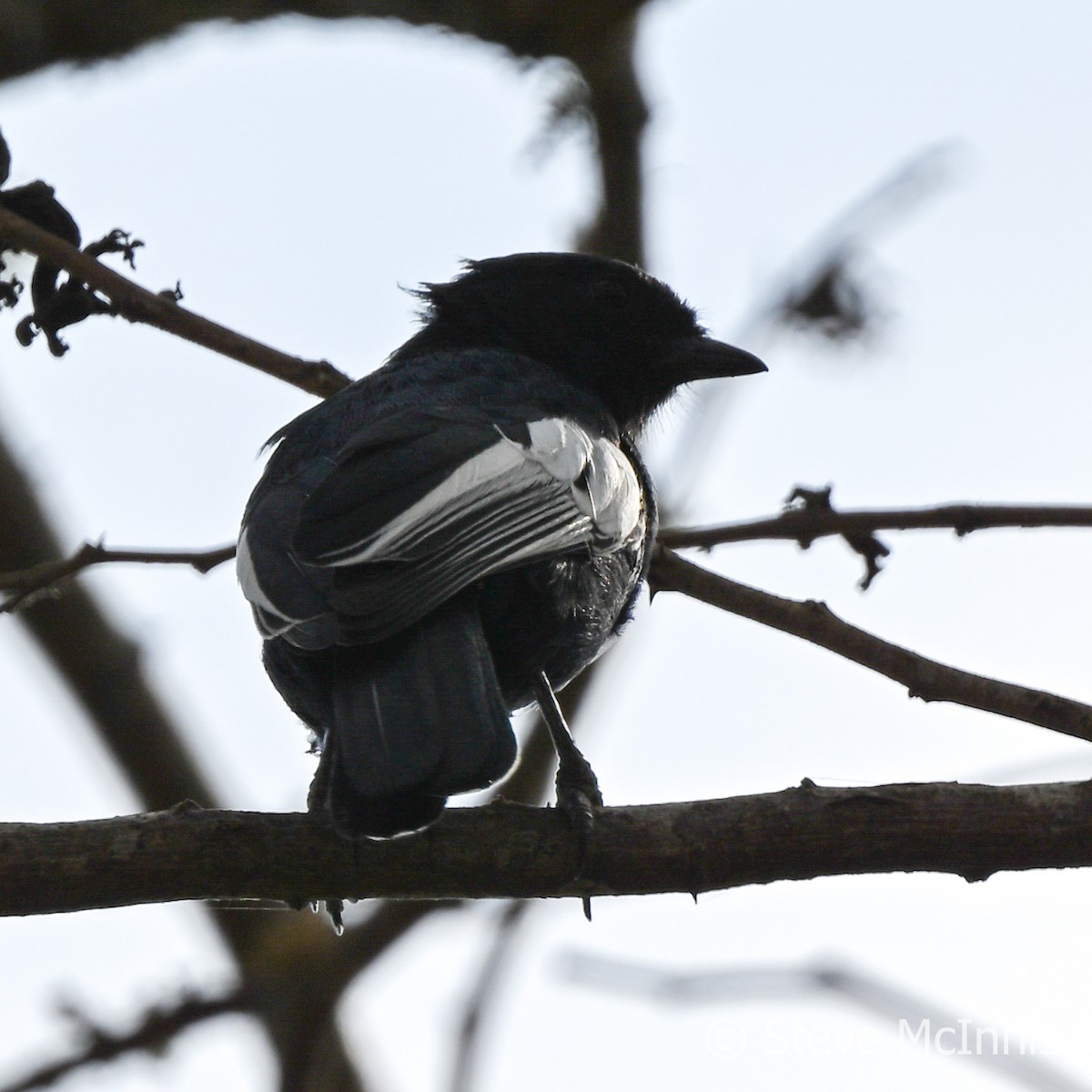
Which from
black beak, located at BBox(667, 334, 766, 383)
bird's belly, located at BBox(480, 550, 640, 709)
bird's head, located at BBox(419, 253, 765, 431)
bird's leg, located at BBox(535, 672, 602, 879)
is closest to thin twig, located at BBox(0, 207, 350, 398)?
bird's belly, located at BBox(480, 550, 640, 709)

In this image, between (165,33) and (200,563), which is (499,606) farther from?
(165,33)

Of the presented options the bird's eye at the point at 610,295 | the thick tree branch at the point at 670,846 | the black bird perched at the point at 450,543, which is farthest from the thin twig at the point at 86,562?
the bird's eye at the point at 610,295

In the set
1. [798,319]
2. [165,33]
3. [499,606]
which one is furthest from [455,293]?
[499,606]

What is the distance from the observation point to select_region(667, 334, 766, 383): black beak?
5590mm

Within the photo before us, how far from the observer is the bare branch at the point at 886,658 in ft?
11.4

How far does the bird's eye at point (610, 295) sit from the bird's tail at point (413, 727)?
229 centimetres

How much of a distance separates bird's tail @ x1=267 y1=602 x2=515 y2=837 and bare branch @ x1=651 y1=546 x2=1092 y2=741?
725mm

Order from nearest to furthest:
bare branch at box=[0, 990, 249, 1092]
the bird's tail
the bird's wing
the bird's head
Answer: the bird's tail
the bird's wing
bare branch at box=[0, 990, 249, 1092]
the bird's head

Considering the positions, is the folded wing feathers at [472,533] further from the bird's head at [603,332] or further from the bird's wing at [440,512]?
the bird's head at [603,332]

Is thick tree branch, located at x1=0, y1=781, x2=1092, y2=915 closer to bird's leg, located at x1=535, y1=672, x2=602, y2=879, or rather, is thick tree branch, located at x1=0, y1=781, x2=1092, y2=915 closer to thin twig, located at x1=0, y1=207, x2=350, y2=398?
bird's leg, located at x1=535, y1=672, x2=602, y2=879

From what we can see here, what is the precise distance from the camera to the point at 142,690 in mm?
7559

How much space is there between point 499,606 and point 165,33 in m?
3.62

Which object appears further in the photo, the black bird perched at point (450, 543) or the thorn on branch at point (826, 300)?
the thorn on branch at point (826, 300)

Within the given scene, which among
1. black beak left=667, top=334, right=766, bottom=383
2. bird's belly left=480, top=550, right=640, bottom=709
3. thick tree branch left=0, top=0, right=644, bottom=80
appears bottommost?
bird's belly left=480, top=550, right=640, bottom=709
